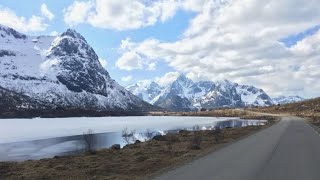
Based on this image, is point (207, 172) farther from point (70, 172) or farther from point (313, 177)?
point (70, 172)

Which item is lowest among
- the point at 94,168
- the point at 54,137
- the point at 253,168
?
the point at 94,168

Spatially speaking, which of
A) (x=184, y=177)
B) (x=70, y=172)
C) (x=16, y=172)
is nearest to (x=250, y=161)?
(x=184, y=177)

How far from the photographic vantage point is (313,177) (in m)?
15.2

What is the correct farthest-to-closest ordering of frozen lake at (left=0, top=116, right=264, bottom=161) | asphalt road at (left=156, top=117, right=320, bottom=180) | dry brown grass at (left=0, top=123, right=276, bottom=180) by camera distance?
frozen lake at (left=0, top=116, right=264, bottom=161), dry brown grass at (left=0, top=123, right=276, bottom=180), asphalt road at (left=156, top=117, right=320, bottom=180)

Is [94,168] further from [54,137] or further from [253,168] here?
[54,137]

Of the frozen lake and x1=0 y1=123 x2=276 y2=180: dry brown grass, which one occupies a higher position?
the frozen lake

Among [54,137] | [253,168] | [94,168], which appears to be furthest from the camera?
[54,137]

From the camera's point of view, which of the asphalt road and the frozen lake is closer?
the asphalt road

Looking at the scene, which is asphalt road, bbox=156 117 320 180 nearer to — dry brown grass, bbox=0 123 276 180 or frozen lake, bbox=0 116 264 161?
dry brown grass, bbox=0 123 276 180

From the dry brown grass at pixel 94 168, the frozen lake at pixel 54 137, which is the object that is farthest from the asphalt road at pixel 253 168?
the frozen lake at pixel 54 137

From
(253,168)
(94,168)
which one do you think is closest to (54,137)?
(94,168)

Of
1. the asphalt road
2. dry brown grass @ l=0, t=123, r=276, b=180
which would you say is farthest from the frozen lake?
the asphalt road

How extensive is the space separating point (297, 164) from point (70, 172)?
9622 millimetres

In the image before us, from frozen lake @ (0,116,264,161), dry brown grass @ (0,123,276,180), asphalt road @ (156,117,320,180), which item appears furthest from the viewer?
frozen lake @ (0,116,264,161)
